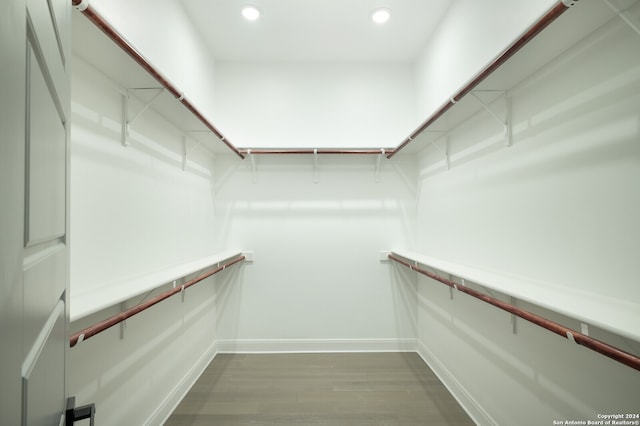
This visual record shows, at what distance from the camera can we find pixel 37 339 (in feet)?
1.29

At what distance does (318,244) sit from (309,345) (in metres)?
1.01

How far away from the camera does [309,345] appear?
270 centimetres

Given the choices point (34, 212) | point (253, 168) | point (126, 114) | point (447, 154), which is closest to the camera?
point (34, 212)

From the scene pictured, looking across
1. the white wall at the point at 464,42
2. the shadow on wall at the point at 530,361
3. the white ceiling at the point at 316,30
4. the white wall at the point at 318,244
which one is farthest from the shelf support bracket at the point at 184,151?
the shadow on wall at the point at 530,361

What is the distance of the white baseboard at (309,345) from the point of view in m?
2.70

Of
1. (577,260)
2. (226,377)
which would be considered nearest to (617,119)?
(577,260)

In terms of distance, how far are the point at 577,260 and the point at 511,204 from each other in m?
0.42

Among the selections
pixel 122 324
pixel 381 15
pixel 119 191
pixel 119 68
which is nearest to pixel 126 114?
pixel 119 68

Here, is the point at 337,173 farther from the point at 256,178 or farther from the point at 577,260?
the point at 577,260

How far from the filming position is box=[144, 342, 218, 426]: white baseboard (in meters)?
1.71

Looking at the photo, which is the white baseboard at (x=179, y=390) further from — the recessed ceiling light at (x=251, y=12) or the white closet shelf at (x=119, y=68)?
the recessed ceiling light at (x=251, y=12)

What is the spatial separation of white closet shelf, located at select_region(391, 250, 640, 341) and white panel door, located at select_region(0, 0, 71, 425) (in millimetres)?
1262

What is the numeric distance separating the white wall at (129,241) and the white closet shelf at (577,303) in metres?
1.82

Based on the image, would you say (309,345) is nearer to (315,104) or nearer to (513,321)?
(513,321)
